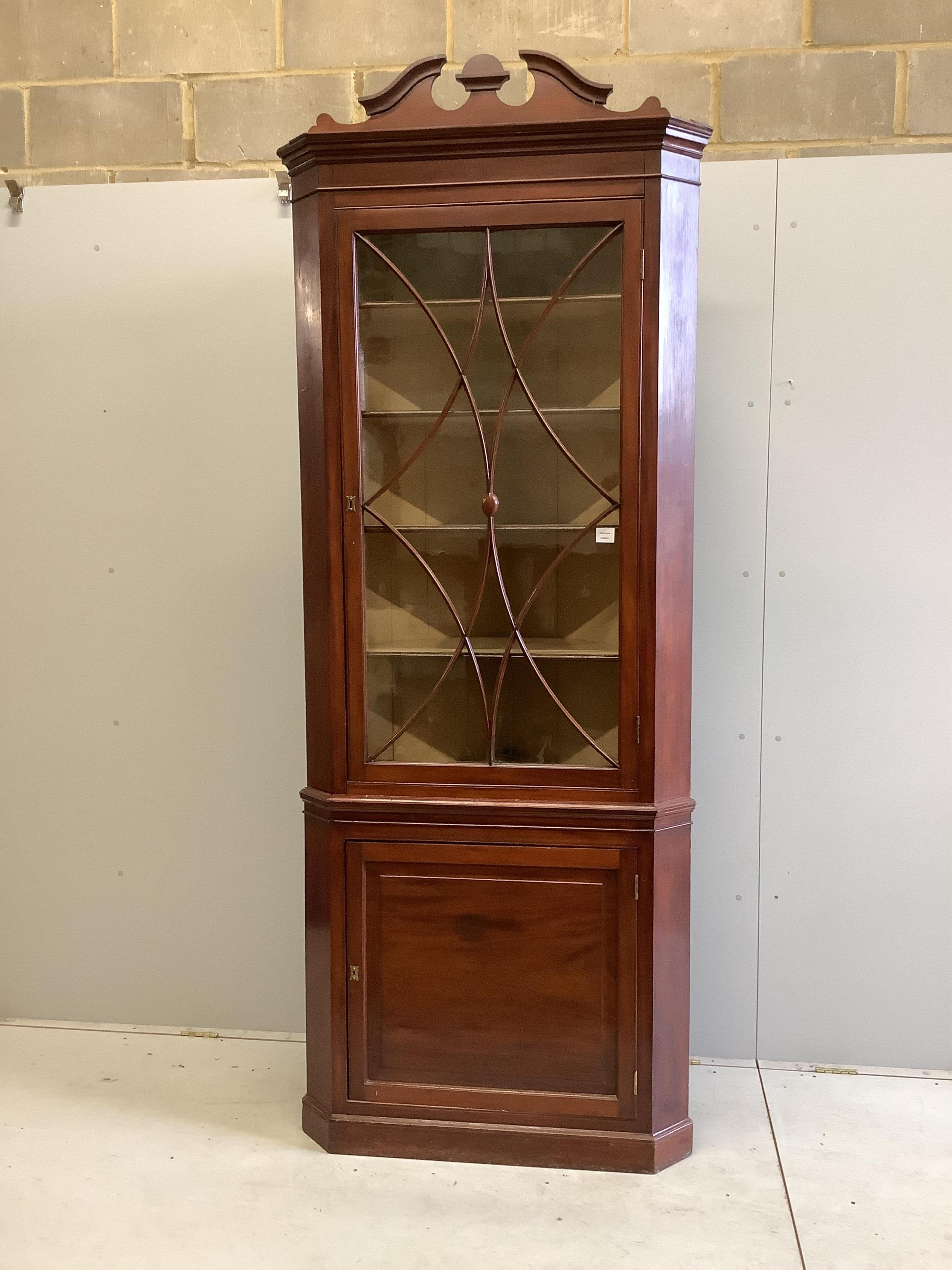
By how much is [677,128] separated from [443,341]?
64cm

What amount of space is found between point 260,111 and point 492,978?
2.36 m

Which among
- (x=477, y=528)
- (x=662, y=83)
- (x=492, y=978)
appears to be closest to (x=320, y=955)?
(x=492, y=978)

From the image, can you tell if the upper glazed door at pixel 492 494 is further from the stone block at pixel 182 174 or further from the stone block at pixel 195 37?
the stone block at pixel 195 37

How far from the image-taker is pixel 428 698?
2373 mm

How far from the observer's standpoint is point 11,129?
3.01 m

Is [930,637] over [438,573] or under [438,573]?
under

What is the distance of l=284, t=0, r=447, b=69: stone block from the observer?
2.86 m

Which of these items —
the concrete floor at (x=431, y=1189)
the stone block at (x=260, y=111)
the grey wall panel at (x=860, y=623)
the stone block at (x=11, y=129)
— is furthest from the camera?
the stone block at (x=11, y=129)

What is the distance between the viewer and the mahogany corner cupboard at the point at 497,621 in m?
2.22

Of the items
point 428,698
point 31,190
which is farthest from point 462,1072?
point 31,190

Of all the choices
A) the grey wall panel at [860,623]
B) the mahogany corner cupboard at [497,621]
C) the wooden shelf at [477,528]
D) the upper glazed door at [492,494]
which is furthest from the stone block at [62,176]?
the grey wall panel at [860,623]

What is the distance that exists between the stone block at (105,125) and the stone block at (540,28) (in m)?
0.81

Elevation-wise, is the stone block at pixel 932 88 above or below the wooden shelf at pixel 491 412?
above

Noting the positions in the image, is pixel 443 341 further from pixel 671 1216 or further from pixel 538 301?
pixel 671 1216
